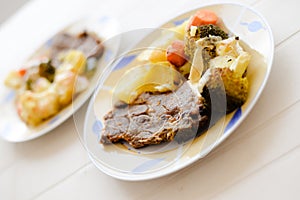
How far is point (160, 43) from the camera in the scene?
1054 mm

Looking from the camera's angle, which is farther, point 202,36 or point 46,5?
point 46,5

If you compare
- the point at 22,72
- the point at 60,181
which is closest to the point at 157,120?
the point at 60,181

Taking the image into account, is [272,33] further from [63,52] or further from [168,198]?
[63,52]

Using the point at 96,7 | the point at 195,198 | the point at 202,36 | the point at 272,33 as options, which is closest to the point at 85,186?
the point at 195,198

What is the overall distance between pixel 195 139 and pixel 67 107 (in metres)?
0.46

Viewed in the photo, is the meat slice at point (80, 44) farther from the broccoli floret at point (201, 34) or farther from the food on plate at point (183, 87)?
the broccoli floret at point (201, 34)

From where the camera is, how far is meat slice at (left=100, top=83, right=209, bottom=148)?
0.89 metres

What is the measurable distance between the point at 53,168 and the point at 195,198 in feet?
1.42

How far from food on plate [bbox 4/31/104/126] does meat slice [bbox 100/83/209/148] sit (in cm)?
24

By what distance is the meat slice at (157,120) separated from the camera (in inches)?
34.9

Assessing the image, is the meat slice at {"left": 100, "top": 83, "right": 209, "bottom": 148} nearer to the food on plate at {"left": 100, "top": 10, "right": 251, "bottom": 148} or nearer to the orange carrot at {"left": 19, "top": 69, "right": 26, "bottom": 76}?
the food on plate at {"left": 100, "top": 10, "right": 251, "bottom": 148}

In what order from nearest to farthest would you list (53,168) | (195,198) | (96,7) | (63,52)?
(195,198) → (53,168) → (63,52) → (96,7)

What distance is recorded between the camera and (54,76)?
1.29 meters

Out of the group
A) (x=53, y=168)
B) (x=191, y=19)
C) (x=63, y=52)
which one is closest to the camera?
(x=191, y=19)
